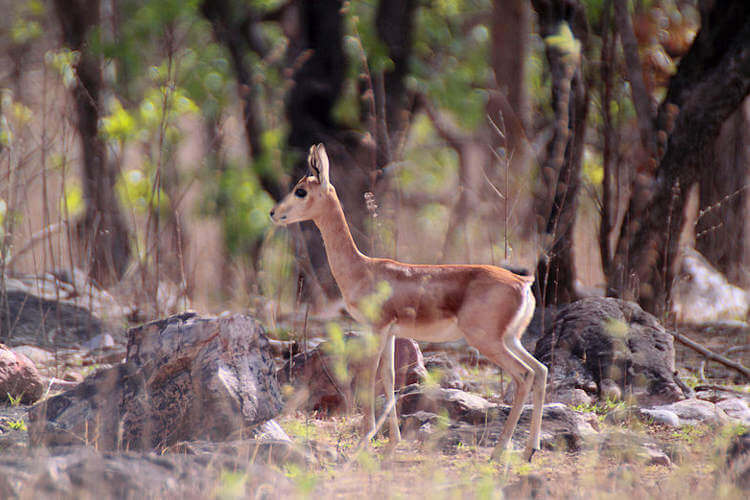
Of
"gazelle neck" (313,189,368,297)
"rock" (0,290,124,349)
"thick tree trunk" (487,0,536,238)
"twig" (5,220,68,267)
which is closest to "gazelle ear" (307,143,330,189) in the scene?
"gazelle neck" (313,189,368,297)

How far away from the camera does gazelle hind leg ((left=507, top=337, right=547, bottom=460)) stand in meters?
5.37

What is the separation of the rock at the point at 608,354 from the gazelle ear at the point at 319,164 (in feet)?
8.28

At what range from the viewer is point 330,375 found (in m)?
6.89

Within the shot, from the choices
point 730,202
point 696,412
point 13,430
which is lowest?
point 13,430

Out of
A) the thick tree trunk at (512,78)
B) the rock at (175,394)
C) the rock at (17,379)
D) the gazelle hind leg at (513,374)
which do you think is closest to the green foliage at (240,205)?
the thick tree trunk at (512,78)

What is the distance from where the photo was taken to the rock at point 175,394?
5.42 meters

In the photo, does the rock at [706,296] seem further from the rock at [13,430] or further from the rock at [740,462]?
the rock at [13,430]

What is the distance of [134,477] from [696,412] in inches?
170

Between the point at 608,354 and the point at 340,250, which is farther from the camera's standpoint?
the point at 608,354

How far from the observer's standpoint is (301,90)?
1120cm

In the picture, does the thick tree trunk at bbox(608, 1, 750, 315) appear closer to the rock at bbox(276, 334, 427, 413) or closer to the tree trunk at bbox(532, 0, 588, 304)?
the tree trunk at bbox(532, 0, 588, 304)

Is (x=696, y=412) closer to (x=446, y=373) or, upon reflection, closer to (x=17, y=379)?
(x=446, y=373)

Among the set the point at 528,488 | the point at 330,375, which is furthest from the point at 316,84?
the point at 528,488

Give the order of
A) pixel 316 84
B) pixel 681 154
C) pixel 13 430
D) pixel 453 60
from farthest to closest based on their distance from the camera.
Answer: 1. pixel 453 60
2. pixel 316 84
3. pixel 681 154
4. pixel 13 430
